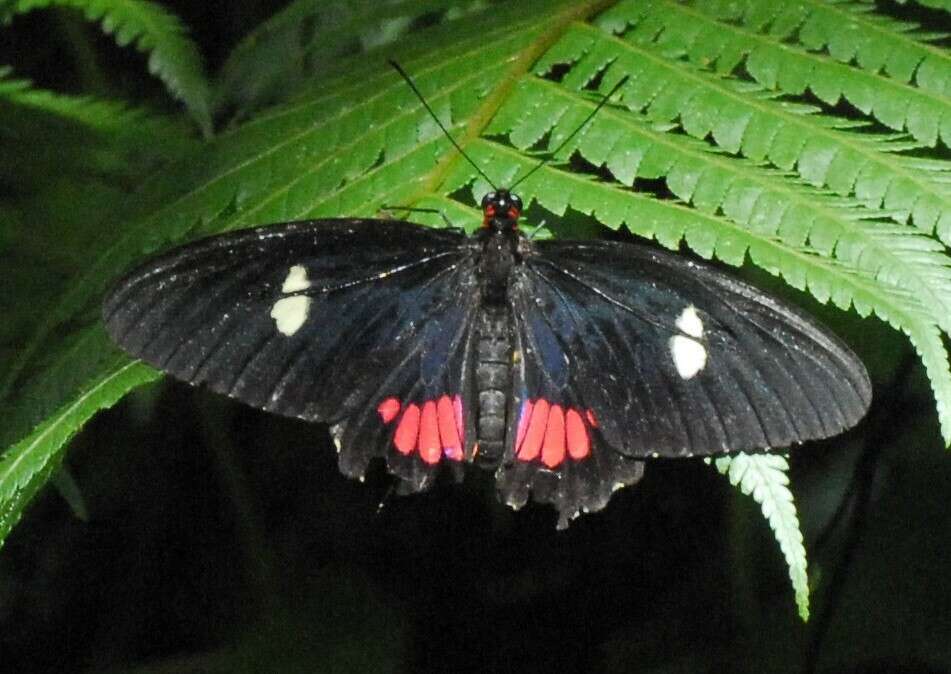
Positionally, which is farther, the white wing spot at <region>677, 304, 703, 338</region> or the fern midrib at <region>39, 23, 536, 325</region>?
the fern midrib at <region>39, 23, 536, 325</region>

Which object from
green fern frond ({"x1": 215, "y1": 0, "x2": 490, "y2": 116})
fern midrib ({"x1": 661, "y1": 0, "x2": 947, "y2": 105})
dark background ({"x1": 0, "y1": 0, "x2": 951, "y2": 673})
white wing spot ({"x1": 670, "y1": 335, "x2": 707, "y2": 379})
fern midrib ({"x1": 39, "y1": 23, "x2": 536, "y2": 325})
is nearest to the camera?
white wing spot ({"x1": 670, "y1": 335, "x2": 707, "y2": 379})

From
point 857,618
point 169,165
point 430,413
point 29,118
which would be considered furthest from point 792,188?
point 29,118

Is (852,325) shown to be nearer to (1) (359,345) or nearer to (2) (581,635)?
(2) (581,635)

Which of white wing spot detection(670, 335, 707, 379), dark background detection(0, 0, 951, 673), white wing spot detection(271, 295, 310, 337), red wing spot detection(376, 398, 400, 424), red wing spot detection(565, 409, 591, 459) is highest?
white wing spot detection(271, 295, 310, 337)

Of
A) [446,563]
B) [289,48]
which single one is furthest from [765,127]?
[446,563]

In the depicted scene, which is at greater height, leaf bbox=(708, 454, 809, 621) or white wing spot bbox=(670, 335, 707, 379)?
white wing spot bbox=(670, 335, 707, 379)

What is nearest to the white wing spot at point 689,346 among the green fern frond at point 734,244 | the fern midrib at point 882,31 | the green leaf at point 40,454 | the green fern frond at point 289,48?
the green fern frond at point 734,244

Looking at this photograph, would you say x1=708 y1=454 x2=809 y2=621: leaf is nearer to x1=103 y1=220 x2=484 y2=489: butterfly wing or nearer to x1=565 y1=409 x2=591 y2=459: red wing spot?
x1=565 y1=409 x2=591 y2=459: red wing spot

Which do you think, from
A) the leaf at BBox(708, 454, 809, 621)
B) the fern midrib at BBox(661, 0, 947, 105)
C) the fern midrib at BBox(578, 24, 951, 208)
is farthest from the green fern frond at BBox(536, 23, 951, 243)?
the leaf at BBox(708, 454, 809, 621)
